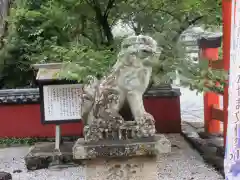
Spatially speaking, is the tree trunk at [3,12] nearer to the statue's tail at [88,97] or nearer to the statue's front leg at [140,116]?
the statue's tail at [88,97]

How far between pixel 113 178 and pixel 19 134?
4276mm

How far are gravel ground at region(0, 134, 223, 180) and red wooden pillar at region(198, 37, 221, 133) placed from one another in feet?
1.83

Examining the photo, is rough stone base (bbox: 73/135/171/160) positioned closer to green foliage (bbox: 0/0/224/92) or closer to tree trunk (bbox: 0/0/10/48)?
green foliage (bbox: 0/0/224/92)

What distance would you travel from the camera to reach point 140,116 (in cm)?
402

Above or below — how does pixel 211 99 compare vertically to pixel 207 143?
above

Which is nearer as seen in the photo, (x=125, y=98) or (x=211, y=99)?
(x=125, y=98)

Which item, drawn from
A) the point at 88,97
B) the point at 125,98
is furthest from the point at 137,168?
the point at 88,97

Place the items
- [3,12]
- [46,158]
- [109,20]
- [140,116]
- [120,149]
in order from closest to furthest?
[120,149], [140,116], [3,12], [46,158], [109,20]

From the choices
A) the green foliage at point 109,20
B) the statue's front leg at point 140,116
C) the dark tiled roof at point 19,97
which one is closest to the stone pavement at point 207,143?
the green foliage at point 109,20

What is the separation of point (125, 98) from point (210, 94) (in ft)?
12.8

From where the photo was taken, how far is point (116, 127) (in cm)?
398

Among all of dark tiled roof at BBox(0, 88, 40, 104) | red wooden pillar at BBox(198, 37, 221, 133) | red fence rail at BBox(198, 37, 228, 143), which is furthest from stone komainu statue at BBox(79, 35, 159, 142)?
dark tiled roof at BBox(0, 88, 40, 104)

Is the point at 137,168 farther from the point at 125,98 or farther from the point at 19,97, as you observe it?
the point at 19,97

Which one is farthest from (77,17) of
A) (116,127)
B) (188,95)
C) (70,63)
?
(188,95)
